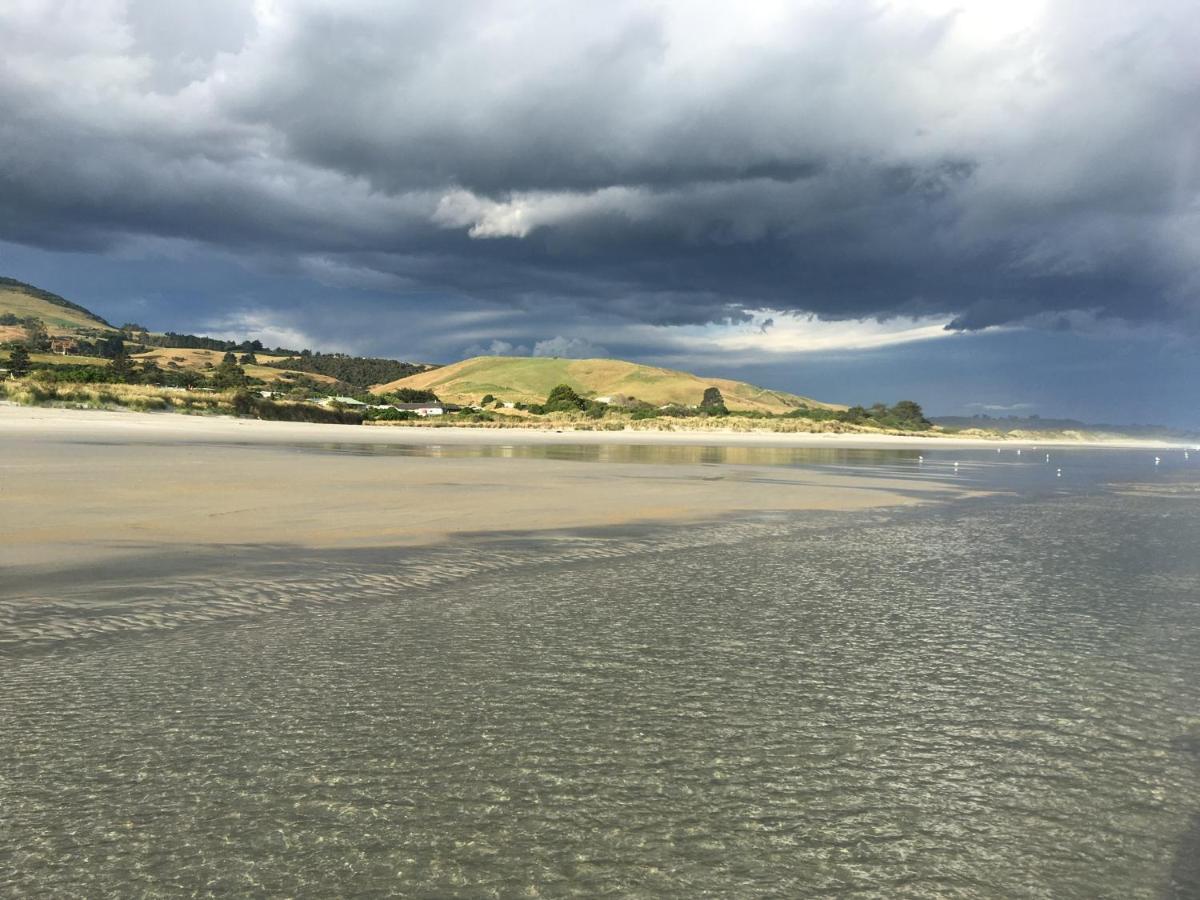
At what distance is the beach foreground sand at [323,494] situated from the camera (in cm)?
1452

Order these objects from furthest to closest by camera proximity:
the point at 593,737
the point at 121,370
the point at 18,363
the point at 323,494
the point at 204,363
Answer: the point at 204,363 → the point at 121,370 → the point at 18,363 → the point at 323,494 → the point at 593,737

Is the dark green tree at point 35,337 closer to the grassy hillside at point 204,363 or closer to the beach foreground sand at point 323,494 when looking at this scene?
the grassy hillside at point 204,363

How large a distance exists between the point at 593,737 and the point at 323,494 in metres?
16.5

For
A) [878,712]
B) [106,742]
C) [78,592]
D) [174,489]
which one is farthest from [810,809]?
[174,489]

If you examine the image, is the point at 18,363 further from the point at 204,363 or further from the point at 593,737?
the point at 593,737

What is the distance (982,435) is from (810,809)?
147 m

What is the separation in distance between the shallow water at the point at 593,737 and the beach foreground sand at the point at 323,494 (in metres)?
2.95

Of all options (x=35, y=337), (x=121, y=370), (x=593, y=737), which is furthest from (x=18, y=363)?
(x=593, y=737)

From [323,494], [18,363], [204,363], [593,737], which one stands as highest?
[204,363]

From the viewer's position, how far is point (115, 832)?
451cm

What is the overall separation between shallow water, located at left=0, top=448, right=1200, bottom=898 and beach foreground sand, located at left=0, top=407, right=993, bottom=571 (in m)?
2.95

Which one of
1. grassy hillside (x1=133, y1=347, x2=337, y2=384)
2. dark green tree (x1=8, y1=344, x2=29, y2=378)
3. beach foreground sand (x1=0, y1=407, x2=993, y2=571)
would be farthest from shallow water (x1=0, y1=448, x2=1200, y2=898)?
grassy hillside (x1=133, y1=347, x2=337, y2=384)

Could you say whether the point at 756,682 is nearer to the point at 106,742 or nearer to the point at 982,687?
the point at 982,687

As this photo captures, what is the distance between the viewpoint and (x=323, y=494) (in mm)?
20875
